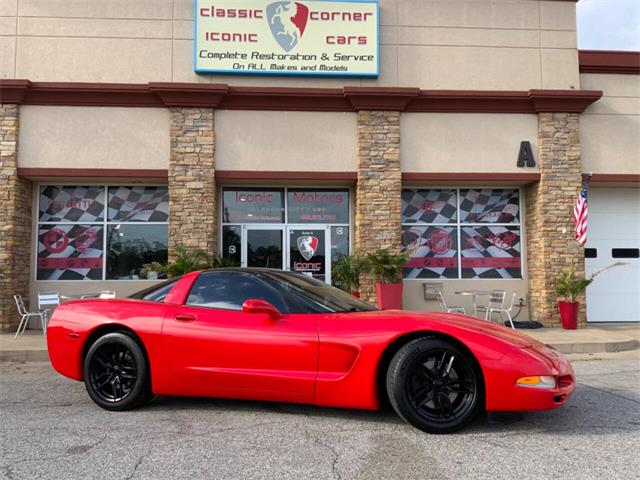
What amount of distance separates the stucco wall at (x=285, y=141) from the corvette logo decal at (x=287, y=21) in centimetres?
159

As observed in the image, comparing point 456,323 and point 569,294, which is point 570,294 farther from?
point 456,323

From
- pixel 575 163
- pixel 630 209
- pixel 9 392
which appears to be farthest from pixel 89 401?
pixel 630 209

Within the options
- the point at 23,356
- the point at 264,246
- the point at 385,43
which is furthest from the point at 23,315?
the point at 385,43

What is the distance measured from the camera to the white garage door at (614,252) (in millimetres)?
12180

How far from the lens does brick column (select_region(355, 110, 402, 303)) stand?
1100cm

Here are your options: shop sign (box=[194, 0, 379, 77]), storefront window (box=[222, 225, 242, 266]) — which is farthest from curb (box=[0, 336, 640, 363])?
shop sign (box=[194, 0, 379, 77])

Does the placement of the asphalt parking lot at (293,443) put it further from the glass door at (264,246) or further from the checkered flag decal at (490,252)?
the checkered flag decal at (490,252)

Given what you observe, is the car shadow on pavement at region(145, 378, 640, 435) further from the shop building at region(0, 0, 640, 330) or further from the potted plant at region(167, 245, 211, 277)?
the shop building at region(0, 0, 640, 330)

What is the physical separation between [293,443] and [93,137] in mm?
9121

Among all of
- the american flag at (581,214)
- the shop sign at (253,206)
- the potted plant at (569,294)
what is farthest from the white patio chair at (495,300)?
the shop sign at (253,206)

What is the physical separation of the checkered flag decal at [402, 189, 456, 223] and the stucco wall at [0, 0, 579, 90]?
2.41 meters

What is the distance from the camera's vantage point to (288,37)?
11.1 metres

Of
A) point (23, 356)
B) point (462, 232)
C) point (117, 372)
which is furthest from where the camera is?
point (462, 232)

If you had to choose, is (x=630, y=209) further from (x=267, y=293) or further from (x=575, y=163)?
(x=267, y=293)
